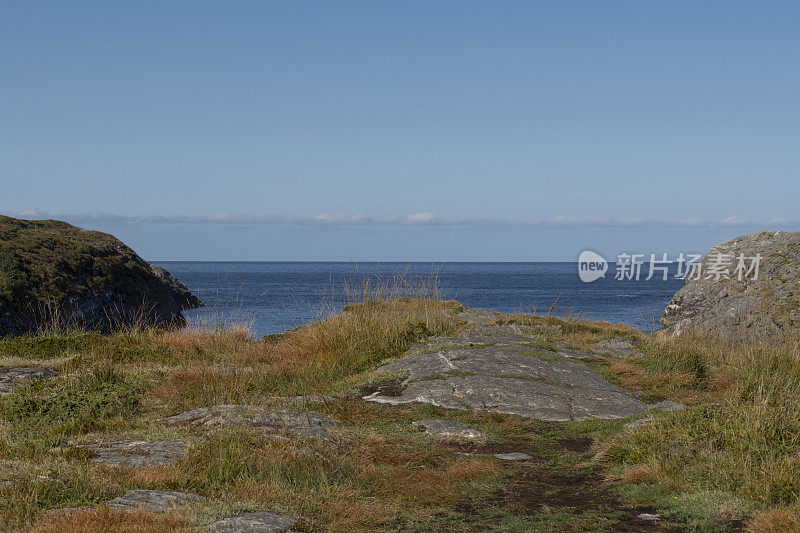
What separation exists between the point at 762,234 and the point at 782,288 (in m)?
3.06

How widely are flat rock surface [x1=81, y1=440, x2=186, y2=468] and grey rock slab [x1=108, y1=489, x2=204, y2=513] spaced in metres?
0.74

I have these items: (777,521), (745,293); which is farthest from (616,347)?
(777,521)

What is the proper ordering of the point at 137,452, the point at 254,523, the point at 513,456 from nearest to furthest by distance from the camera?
the point at 254,523 → the point at 137,452 → the point at 513,456

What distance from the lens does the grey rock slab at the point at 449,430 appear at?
817 cm

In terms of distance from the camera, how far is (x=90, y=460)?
6141 millimetres

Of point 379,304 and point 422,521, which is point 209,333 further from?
point 422,521

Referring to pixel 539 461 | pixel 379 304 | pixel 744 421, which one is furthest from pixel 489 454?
pixel 379 304

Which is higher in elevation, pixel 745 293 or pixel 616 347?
pixel 745 293

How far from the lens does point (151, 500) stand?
517 cm

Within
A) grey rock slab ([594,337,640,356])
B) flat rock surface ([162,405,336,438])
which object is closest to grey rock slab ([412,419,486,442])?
flat rock surface ([162,405,336,438])

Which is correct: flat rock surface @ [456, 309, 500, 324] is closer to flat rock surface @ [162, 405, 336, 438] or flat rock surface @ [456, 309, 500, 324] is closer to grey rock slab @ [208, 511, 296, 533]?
flat rock surface @ [162, 405, 336, 438]

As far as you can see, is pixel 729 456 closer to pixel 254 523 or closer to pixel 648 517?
pixel 648 517

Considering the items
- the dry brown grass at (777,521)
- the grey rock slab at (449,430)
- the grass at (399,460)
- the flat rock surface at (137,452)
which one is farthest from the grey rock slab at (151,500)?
the dry brown grass at (777,521)

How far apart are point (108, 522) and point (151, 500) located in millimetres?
647
